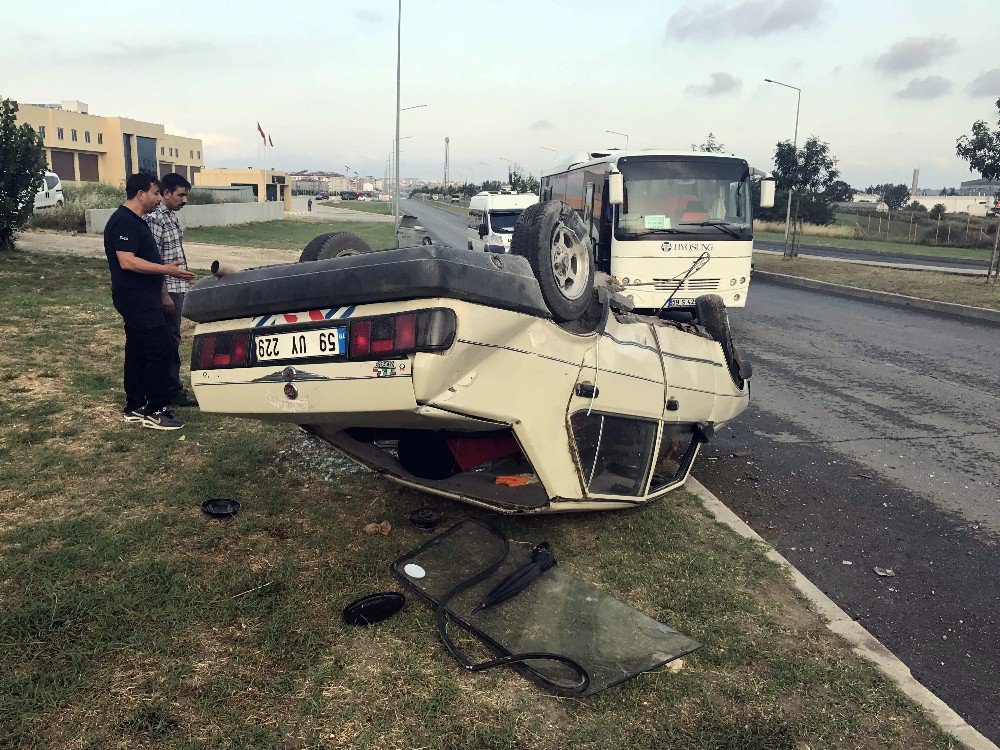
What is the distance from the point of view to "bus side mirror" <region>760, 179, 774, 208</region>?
1262cm

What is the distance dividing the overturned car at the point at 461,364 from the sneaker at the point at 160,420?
7.14ft

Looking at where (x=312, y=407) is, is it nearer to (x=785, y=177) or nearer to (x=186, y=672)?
(x=186, y=672)

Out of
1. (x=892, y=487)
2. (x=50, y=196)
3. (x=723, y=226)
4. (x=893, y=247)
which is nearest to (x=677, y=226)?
(x=723, y=226)

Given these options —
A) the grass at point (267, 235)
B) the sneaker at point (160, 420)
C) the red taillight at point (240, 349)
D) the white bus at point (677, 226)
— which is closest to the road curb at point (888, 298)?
the white bus at point (677, 226)

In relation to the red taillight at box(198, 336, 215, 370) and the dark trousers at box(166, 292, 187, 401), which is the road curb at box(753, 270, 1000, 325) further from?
the red taillight at box(198, 336, 215, 370)

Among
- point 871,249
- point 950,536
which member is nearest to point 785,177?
point 871,249

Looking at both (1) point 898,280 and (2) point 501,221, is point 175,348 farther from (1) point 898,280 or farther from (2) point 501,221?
(1) point 898,280

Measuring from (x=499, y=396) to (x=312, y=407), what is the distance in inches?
32.5

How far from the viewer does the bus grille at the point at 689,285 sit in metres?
12.3

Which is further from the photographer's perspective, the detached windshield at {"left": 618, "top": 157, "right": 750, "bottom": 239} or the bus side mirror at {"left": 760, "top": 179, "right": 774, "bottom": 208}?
the bus side mirror at {"left": 760, "top": 179, "right": 774, "bottom": 208}

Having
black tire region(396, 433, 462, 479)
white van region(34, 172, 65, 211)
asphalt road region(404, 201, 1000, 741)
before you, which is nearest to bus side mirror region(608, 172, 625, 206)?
asphalt road region(404, 201, 1000, 741)

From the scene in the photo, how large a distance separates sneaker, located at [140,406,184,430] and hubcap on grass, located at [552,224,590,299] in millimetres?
3543

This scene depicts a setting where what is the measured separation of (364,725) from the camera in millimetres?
2668

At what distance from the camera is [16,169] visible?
14.7 metres
